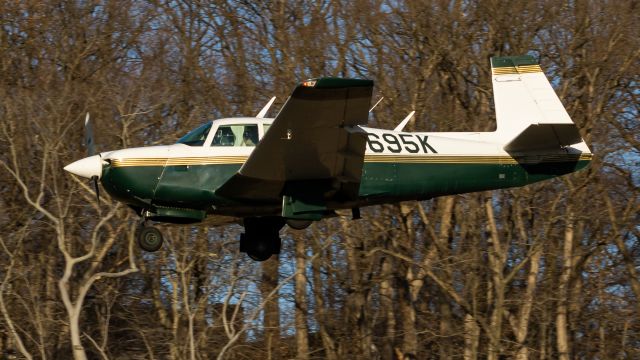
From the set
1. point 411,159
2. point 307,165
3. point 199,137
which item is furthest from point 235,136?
point 411,159

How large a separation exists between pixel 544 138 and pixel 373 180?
239 centimetres

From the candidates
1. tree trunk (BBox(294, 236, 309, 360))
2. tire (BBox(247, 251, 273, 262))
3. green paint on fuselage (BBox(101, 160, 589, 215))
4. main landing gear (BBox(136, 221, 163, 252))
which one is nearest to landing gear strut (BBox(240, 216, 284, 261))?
tire (BBox(247, 251, 273, 262))

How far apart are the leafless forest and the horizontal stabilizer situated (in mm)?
7246

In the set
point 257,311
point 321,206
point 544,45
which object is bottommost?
point 257,311

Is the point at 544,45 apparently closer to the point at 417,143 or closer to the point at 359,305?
the point at 359,305

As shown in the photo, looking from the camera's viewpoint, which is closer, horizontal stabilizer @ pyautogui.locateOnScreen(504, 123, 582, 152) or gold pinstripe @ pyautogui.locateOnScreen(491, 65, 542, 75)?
horizontal stabilizer @ pyautogui.locateOnScreen(504, 123, 582, 152)

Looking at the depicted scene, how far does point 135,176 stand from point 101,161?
0.48m

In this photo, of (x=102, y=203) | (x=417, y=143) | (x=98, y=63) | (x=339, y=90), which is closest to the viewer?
(x=339, y=90)

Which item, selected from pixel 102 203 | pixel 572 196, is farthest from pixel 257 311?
pixel 572 196

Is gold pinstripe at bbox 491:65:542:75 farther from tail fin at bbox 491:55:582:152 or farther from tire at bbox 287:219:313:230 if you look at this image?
tire at bbox 287:219:313:230

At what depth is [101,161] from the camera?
13.5 meters

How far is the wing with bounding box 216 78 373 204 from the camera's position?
1220 cm

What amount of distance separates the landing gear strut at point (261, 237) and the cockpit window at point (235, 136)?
144cm

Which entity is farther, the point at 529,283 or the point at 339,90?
the point at 529,283
